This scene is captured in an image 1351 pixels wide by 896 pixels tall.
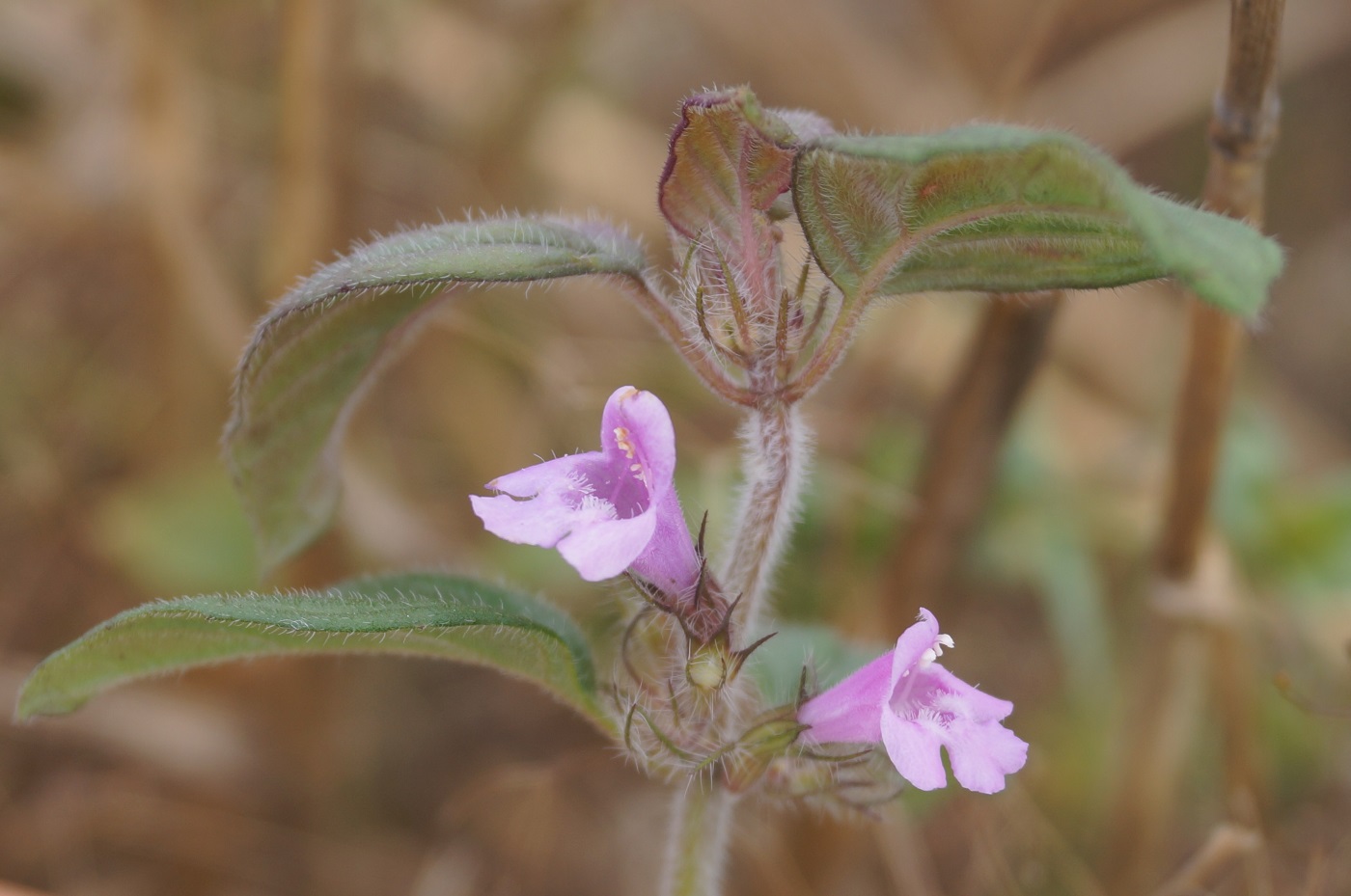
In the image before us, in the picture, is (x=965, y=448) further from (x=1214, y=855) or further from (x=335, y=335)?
(x=335, y=335)

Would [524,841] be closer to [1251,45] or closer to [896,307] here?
[896,307]

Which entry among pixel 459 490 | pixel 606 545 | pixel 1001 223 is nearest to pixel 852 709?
pixel 606 545

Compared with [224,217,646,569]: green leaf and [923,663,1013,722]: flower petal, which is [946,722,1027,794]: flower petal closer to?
[923,663,1013,722]: flower petal

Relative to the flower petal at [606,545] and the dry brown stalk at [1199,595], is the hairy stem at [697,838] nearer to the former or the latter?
the flower petal at [606,545]

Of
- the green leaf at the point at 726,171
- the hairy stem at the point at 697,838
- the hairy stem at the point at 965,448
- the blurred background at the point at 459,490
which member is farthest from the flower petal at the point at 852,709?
the hairy stem at the point at 965,448

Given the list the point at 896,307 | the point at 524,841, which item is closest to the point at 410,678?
the point at 524,841
